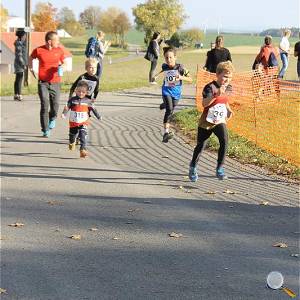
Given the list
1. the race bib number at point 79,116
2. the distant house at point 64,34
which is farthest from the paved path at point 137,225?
the distant house at point 64,34

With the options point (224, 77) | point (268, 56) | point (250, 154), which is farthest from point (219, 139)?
point (268, 56)

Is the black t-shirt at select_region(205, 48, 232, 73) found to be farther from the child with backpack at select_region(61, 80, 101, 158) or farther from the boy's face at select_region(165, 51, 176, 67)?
the child with backpack at select_region(61, 80, 101, 158)

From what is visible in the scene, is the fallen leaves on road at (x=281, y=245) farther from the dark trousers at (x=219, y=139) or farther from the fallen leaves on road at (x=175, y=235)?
the dark trousers at (x=219, y=139)

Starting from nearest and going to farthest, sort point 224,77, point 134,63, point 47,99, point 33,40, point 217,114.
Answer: point 224,77, point 217,114, point 47,99, point 134,63, point 33,40

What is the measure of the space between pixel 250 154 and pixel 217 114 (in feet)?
9.14

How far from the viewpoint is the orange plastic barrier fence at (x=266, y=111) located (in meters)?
13.7

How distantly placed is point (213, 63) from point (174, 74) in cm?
583

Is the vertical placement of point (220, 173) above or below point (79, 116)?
below

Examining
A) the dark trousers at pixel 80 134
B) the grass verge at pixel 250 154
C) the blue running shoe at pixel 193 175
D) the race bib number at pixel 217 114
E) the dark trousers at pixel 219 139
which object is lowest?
the grass verge at pixel 250 154

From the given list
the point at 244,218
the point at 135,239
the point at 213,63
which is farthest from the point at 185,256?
the point at 213,63

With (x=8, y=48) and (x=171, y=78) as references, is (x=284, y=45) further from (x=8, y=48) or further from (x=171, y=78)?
(x=8, y=48)

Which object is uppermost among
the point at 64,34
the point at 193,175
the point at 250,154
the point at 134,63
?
the point at 193,175

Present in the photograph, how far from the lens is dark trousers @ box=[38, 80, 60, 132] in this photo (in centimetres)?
1419

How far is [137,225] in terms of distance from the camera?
24.9ft
